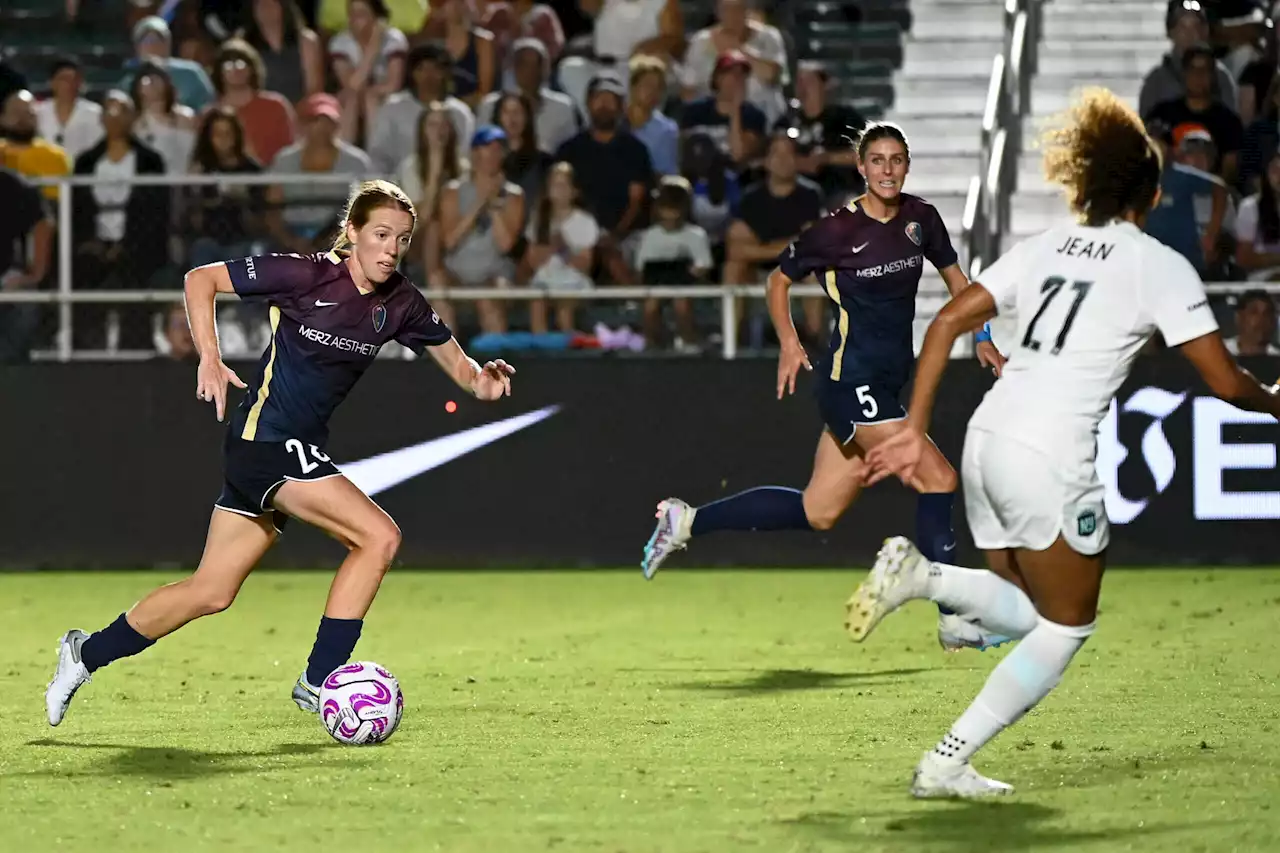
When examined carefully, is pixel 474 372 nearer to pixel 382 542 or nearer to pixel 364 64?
pixel 382 542

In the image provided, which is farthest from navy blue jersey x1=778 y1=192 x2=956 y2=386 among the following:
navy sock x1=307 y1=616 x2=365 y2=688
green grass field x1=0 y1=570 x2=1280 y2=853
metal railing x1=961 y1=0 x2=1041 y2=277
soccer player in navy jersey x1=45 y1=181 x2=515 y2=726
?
metal railing x1=961 y1=0 x2=1041 y2=277

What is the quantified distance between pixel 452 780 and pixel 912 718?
188 cm

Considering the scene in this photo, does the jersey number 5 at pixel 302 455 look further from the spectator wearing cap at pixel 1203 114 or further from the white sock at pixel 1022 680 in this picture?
the spectator wearing cap at pixel 1203 114

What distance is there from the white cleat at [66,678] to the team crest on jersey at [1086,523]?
3619 mm

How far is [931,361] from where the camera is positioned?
18.6 ft

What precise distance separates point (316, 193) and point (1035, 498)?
344 inches

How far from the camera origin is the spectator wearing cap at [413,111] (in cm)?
1524

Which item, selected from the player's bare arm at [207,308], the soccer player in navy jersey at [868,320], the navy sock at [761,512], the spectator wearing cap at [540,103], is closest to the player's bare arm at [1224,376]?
the player's bare arm at [207,308]

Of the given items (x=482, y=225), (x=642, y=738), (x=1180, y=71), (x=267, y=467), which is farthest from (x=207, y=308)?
(x=1180, y=71)

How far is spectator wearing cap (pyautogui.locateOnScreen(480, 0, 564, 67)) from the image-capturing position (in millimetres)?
16953

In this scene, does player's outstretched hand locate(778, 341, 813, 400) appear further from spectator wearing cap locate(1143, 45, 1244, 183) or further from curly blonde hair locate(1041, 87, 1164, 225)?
spectator wearing cap locate(1143, 45, 1244, 183)

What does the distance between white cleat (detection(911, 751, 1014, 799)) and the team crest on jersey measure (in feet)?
2.32

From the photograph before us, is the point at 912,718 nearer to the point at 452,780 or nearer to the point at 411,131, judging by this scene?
the point at 452,780

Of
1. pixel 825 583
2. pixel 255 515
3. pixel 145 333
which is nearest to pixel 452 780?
pixel 255 515
